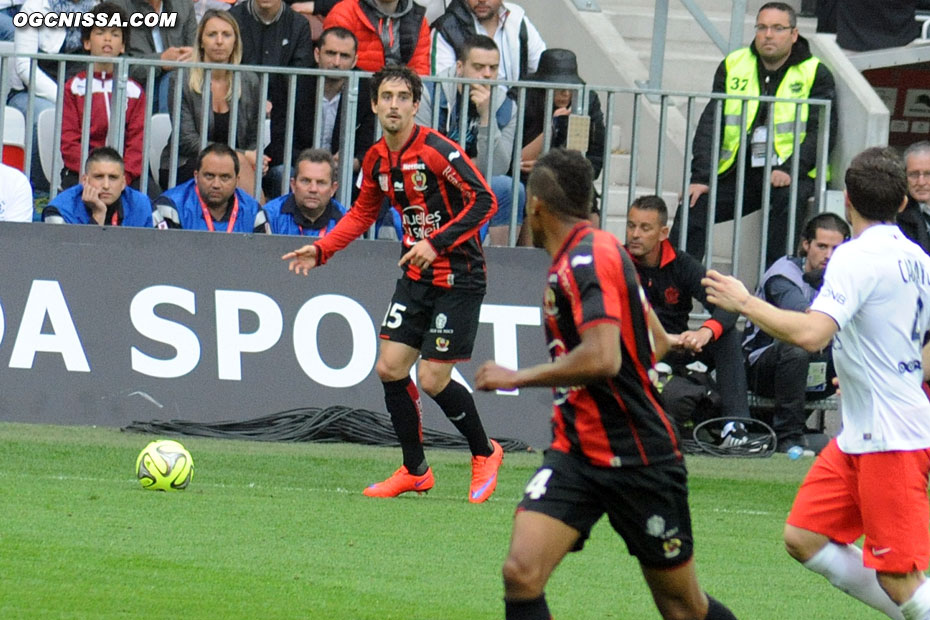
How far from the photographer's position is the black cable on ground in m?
11.5

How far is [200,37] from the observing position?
12.6 metres

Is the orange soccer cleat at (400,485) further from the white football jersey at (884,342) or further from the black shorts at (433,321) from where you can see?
the white football jersey at (884,342)

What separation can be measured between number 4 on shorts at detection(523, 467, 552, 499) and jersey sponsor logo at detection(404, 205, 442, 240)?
4198mm

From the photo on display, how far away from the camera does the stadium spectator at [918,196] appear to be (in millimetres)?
12430

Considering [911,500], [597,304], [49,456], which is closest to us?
[597,304]

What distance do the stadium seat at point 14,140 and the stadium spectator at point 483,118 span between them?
317cm

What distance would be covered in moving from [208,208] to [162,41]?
7.23 feet

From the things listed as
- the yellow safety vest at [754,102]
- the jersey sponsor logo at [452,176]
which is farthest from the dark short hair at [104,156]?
the yellow safety vest at [754,102]

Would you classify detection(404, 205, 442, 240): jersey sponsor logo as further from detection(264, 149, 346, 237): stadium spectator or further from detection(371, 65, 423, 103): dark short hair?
detection(264, 149, 346, 237): stadium spectator

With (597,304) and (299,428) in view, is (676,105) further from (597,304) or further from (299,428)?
(597,304)

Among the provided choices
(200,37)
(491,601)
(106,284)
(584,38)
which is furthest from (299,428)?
(584,38)

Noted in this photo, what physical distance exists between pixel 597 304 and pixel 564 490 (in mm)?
618

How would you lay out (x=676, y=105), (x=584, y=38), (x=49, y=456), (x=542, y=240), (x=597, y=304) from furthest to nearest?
(x=584, y=38) → (x=676, y=105) → (x=49, y=456) → (x=542, y=240) → (x=597, y=304)

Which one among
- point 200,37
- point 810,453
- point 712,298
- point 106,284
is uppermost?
point 200,37
